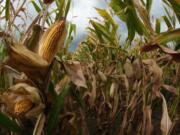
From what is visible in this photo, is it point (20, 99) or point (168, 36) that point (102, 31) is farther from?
point (20, 99)

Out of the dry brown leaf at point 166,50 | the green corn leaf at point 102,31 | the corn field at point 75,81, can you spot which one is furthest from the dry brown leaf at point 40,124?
the green corn leaf at point 102,31

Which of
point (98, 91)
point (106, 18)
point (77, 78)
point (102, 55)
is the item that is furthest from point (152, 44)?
point (102, 55)

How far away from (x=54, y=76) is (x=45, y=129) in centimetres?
48

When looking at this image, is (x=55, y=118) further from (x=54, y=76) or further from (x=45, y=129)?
(x=54, y=76)

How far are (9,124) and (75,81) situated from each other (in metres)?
0.19

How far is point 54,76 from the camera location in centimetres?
149

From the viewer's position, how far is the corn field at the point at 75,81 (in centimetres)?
91

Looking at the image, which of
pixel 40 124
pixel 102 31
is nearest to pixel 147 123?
pixel 40 124

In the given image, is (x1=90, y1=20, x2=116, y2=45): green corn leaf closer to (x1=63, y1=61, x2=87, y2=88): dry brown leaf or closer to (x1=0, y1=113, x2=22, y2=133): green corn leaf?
(x1=63, y1=61, x2=87, y2=88): dry brown leaf

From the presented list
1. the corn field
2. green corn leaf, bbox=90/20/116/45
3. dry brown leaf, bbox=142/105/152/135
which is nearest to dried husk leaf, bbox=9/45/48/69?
the corn field

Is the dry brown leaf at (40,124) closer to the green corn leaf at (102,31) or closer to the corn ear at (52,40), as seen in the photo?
the corn ear at (52,40)

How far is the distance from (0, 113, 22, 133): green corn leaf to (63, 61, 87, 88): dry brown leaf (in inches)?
6.9

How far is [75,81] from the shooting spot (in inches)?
38.5

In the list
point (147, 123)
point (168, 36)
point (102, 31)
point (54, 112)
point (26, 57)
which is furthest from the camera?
point (102, 31)
